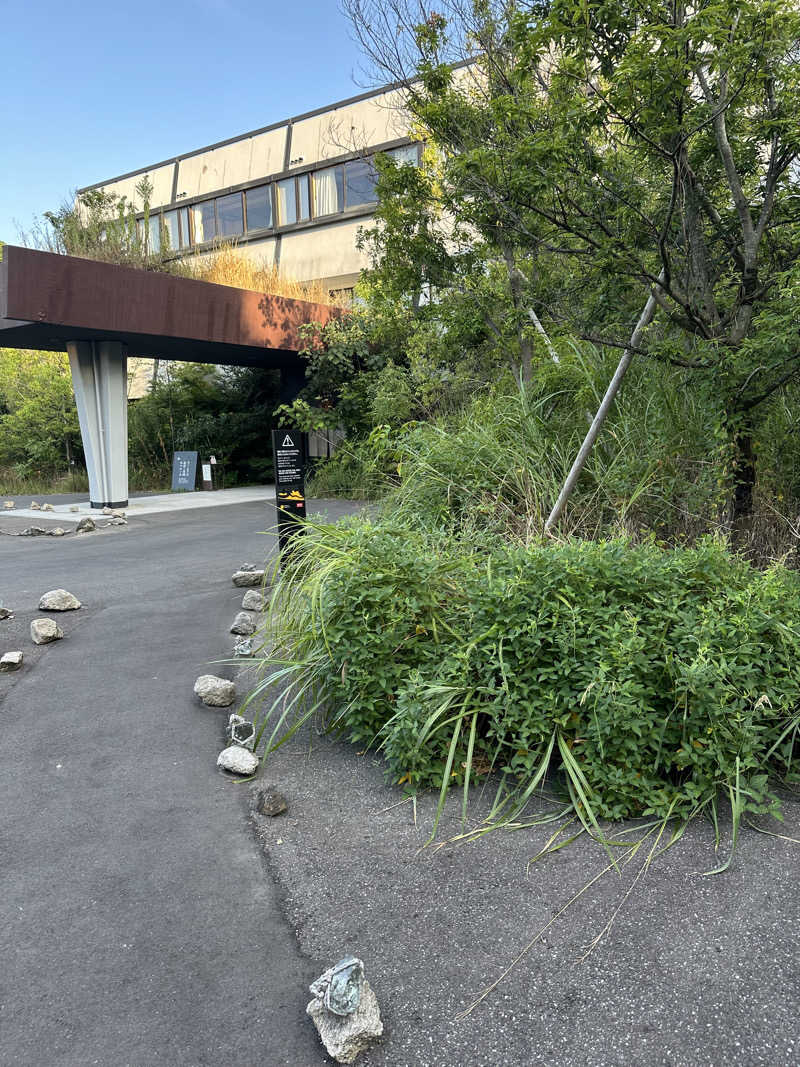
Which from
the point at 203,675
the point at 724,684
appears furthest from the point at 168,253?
the point at 724,684

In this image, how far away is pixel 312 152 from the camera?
22547mm

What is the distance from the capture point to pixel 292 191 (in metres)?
23.3

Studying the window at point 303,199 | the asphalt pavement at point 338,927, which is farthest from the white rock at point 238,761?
the window at point 303,199

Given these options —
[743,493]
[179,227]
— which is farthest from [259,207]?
[743,493]

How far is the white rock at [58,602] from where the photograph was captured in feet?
19.3

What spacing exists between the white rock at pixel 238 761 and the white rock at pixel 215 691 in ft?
2.46

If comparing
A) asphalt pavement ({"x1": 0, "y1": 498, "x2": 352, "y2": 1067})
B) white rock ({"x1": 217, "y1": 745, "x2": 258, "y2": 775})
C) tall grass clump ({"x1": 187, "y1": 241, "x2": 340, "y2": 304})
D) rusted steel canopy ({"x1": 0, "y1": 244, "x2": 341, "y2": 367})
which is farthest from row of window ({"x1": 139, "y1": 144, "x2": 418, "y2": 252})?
white rock ({"x1": 217, "y1": 745, "x2": 258, "y2": 775})

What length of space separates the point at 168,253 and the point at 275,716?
13752 mm

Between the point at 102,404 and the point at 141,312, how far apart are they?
2071 millimetres

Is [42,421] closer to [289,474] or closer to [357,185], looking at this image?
[357,185]

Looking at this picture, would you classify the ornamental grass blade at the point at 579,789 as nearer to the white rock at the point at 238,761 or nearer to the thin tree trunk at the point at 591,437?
the white rock at the point at 238,761

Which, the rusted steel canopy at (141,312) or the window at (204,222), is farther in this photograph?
the window at (204,222)

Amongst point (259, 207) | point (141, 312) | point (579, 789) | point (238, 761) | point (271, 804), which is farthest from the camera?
point (259, 207)

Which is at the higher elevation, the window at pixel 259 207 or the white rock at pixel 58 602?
the window at pixel 259 207
